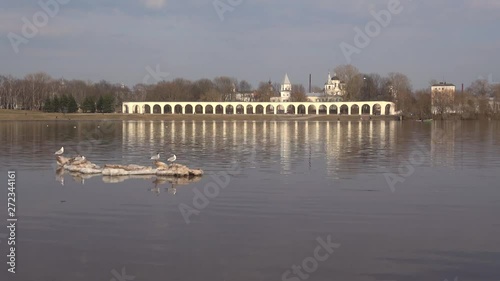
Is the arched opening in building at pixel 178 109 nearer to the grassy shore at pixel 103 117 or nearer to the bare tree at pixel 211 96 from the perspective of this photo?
the bare tree at pixel 211 96

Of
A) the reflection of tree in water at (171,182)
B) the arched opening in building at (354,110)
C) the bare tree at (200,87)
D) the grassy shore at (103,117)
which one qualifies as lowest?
the reflection of tree in water at (171,182)

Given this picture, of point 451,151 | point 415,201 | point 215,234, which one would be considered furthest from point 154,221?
point 451,151

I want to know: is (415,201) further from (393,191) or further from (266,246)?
(266,246)

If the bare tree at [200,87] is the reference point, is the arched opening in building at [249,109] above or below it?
below

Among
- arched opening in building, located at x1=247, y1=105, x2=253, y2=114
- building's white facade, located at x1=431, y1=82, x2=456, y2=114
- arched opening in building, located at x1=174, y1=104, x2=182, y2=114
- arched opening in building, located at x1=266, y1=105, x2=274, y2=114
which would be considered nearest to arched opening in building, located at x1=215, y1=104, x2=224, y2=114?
arched opening in building, located at x1=247, y1=105, x2=253, y2=114

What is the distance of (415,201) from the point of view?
16.7 metres

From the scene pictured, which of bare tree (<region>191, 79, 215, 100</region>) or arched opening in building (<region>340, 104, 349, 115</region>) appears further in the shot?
bare tree (<region>191, 79, 215, 100</region>)

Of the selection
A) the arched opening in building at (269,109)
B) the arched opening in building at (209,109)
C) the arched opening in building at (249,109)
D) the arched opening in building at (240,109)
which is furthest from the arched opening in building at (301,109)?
the arched opening in building at (209,109)

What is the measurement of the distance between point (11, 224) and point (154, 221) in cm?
320

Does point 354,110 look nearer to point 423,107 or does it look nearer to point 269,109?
point 269,109

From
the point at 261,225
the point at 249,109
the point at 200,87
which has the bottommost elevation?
the point at 261,225

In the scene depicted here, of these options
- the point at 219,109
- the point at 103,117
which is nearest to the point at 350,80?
the point at 219,109

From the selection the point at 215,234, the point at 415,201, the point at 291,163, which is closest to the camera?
the point at 215,234

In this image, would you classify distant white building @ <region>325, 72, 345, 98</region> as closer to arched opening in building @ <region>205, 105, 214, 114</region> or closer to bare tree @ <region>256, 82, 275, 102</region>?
bare tree @ <region>256, 82, 275, 102</region>
